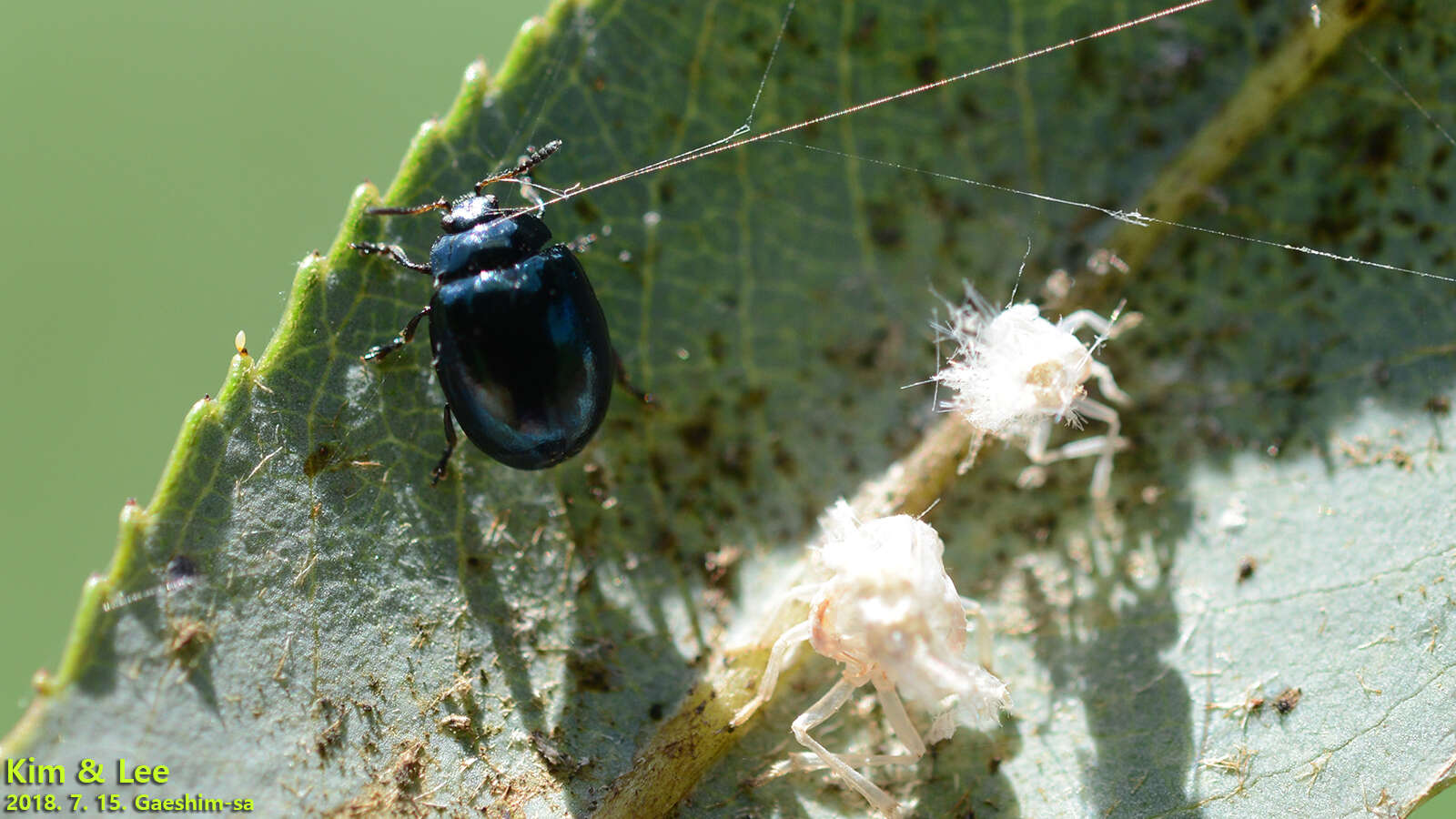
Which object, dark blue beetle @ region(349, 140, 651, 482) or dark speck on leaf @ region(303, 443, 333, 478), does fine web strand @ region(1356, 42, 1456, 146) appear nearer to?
dark blue beetle @ region(349, 140, 651, 482)

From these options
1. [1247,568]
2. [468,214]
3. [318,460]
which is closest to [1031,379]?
[1247,568]

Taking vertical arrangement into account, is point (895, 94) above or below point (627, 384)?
above

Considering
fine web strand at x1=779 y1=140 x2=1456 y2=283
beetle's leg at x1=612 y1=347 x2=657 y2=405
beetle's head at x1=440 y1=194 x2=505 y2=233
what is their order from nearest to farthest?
beetle's head at x1=440 y1=194 x2=505 y2=233
beetle's leg at x1=612 y1=347 x2=657 y2=405
fine web strand at x1=779 y1=140 x2=1456 y2=283

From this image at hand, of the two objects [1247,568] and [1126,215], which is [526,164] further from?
[1247,568]

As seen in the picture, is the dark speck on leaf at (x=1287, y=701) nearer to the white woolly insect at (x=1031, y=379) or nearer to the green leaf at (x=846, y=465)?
the green leaf at (x=846, y=465)

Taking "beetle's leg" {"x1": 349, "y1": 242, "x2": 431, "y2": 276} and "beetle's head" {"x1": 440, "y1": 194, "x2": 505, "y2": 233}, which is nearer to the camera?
"beetle's leg" {"x1": 349, "y1": 242, "x2": 431, "y2": 276}

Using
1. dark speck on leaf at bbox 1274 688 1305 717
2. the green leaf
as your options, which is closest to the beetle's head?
the green leaf

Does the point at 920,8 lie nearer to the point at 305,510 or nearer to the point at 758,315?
the point at 758,315
